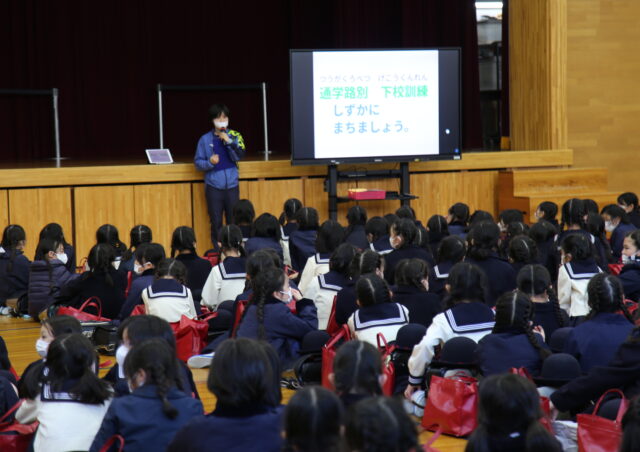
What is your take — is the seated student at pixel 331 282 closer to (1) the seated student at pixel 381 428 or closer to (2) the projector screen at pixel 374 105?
(1) the seated student at pixel 381 428

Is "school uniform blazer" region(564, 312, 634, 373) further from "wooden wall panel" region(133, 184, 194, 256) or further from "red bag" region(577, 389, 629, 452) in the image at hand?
"wooden wall panel" region(133, 184, 194, 256)

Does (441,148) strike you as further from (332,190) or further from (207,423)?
(207,423)

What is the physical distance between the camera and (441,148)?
10586mm

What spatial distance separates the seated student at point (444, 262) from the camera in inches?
240

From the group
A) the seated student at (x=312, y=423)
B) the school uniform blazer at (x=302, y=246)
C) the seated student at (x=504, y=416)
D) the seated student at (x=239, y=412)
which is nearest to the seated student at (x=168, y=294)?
the school uniform blazer at (x=302, y=246)

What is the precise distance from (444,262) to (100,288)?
7.28ft

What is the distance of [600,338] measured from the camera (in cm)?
432

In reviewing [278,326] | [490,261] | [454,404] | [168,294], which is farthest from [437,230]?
[454,404]

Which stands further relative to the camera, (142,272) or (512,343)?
(142,272)

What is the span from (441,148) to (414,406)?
6063 millimetres

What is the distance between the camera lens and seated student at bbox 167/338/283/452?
2.73 meters

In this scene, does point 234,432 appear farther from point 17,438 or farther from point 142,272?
point 142,272

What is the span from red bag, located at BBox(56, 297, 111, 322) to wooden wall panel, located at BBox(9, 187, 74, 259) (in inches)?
129

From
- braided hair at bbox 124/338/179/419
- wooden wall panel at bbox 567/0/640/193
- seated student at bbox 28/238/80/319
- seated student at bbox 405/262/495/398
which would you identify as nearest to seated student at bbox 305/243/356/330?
seated student at bbox 405/262/495/398
